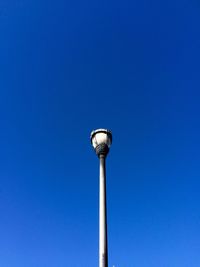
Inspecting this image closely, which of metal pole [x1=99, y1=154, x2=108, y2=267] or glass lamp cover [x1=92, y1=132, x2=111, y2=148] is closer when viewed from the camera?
metal pole [x1=99, y1=154, x2=108, y2=267]

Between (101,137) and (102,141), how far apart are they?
0.10 meters

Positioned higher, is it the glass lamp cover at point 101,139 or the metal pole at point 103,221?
the glass lamp cover at point 101,139

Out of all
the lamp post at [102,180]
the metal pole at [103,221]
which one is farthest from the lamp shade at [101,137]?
the metal pole at [103,221]

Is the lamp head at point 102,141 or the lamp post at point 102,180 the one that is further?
the lamp head at point 102,141

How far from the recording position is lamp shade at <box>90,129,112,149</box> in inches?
295

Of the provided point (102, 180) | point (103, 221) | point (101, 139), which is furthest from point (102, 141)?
point (103, 221)

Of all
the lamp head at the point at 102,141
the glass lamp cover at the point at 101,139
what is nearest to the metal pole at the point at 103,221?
the lamp head at the point at 102,141

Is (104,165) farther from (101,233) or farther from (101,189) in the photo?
(101,233)

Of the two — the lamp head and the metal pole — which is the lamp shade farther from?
the metal pole

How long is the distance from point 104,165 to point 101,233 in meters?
1.65

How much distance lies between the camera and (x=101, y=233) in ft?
20.9

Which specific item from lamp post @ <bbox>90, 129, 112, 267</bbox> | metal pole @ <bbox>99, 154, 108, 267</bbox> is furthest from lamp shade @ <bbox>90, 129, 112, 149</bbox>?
metal pole @ <bbox>99, 154, 108, 267</bbox>

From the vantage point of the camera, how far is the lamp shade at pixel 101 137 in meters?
7.49

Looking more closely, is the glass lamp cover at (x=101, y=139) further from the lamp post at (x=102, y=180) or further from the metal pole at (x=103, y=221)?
the metal pole at (x=103, y=221)
